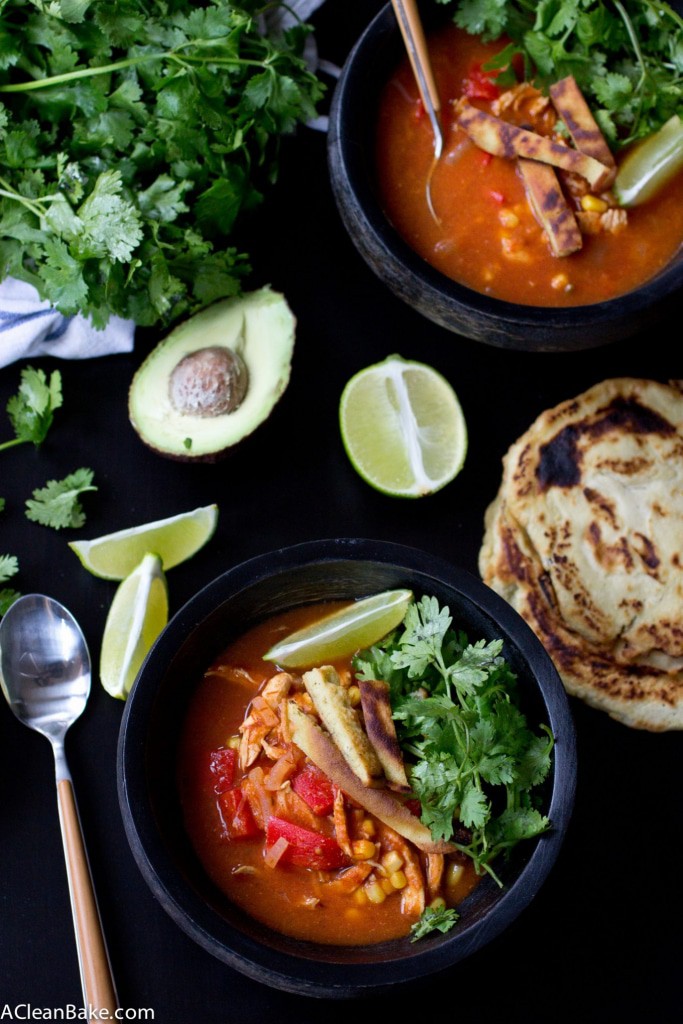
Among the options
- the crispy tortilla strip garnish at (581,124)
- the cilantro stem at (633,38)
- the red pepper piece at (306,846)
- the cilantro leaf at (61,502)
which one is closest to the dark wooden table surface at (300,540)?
the cilantro leaf at (61,502)

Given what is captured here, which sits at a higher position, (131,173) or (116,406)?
(131,173)

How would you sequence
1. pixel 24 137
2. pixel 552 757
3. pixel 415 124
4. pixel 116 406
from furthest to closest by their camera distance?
pixel 116 406 < pixel 415 124 < pixel 24 137 < pixel 552 757

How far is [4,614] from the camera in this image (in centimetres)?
292

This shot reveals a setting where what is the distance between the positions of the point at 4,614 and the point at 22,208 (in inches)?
42.7

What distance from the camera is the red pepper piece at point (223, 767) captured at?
8.39 ft

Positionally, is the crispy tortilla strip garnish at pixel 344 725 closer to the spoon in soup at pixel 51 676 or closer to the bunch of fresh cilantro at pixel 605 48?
the spoon in soup at pixel 51 676

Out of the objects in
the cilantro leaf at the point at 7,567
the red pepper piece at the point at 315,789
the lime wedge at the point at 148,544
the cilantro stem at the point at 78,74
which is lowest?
the red pepper piece at the point at 315,789

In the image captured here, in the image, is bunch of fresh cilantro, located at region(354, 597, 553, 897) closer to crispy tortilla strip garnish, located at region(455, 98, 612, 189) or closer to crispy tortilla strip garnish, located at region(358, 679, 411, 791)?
crispy tortilla strip garnish, located at region(358, 679, 411, 791)

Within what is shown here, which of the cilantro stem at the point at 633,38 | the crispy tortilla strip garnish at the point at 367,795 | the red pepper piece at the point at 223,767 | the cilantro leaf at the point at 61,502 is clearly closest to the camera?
the crispy tortilla strip garnish at the point at 367,795

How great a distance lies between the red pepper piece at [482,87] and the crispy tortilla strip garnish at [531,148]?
0.12 m

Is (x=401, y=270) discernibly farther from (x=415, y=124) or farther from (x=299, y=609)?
(x=299, y=609)

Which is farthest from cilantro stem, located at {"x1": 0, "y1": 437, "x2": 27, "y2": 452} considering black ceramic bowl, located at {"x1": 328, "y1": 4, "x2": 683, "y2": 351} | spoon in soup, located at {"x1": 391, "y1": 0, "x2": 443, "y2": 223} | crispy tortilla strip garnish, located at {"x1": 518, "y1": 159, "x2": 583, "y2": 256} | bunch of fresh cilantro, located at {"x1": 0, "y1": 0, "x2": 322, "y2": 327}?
crispy tortilla strip garnish, located at {"x1": 518, "y1": 159, "x2": 583, "y2": 256}

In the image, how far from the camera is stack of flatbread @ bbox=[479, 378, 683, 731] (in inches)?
113

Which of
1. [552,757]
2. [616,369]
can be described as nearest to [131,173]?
[616,369]
